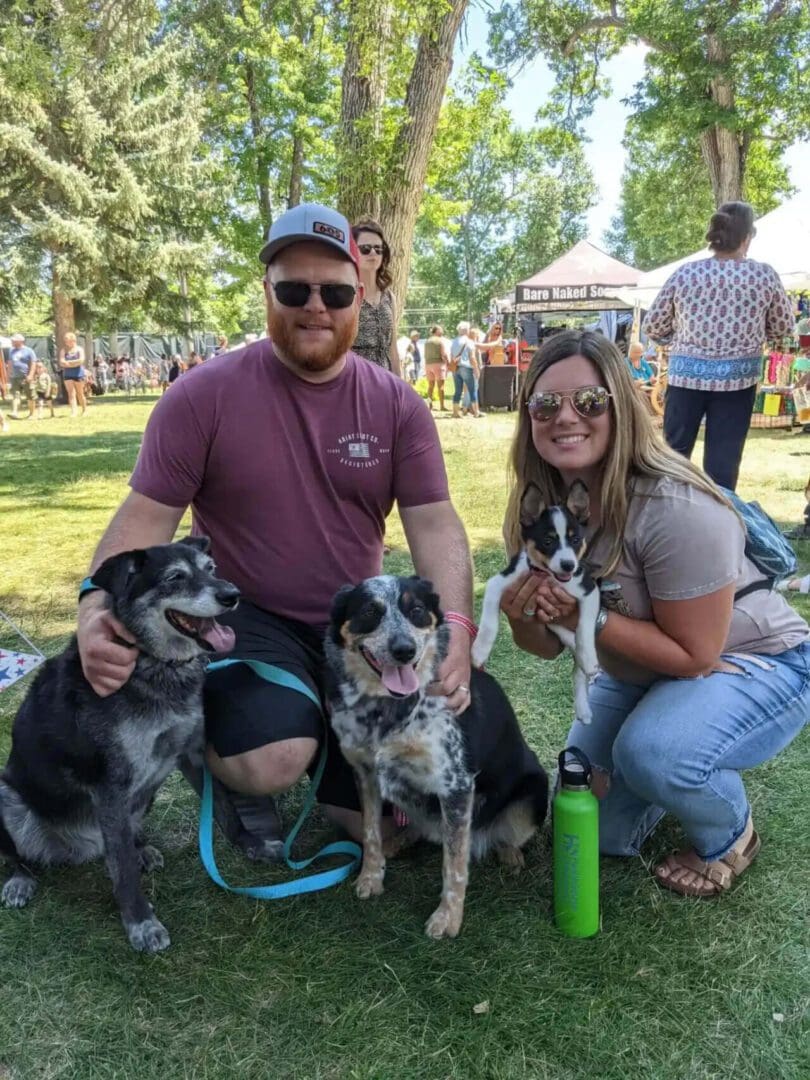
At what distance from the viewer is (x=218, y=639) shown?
2.20 meters

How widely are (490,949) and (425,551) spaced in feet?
4.42

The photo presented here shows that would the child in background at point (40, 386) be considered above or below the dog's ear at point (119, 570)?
below

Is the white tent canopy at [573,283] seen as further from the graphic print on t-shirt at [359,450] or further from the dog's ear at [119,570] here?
the dog's ear at [119,570]

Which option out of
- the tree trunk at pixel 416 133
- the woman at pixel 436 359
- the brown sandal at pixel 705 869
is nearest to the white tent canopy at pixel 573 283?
the woman at pixel 436 359

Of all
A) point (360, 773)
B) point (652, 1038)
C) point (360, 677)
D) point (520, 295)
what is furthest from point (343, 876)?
point (520, 295)

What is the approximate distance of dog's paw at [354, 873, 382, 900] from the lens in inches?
98.5

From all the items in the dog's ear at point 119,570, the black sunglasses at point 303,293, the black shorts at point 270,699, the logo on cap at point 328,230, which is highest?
the logo on cap at point 328,230

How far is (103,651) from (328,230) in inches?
62.7

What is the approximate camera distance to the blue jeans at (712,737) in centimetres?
228

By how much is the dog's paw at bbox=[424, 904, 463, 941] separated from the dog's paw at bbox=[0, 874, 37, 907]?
1342 mm

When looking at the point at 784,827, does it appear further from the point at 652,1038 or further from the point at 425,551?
the point at 425,551

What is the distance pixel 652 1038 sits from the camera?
1920 millimetres

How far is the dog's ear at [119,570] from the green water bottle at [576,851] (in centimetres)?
143

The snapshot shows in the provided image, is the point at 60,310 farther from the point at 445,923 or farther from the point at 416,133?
the point at 445,923
